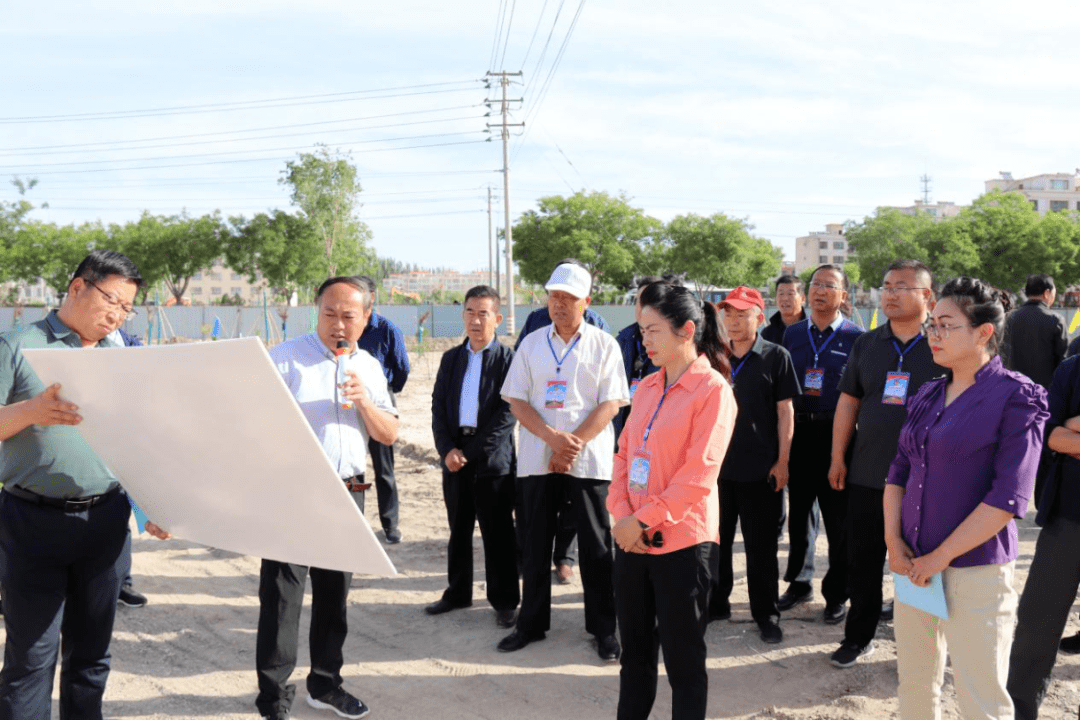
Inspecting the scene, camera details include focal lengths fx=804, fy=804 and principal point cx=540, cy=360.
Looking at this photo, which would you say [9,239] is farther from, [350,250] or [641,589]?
[641,589]

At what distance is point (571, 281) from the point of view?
13.4 feet

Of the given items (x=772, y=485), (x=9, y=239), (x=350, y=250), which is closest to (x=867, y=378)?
(x=772, y=485)

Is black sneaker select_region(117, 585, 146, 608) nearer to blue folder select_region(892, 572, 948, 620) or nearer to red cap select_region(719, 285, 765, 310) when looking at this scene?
red cap select_region(719, 285, 765, 310)

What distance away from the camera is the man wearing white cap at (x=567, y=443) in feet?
13.3

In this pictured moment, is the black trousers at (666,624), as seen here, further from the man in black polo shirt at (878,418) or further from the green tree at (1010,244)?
the green tree at (1010,244)

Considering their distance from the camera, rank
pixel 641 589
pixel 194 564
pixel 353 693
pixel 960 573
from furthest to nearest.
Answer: pixel 194 564, pixel 353 693, pixel 641 589, pixel 960 573

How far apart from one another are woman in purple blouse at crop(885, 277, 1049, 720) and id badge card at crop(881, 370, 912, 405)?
99 centimetres

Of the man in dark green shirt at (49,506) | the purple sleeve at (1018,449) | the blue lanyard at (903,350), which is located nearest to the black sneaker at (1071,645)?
the blue lanyard at (903,350)

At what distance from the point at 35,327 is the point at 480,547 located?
149 inches

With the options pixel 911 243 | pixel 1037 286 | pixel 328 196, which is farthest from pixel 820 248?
pixel 1037 286

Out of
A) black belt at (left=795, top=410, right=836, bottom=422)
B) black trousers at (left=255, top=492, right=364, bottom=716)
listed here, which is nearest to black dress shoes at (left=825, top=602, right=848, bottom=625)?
black belt at (left=795, top=410, right=836, bottom=422)

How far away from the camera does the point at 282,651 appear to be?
126 inches

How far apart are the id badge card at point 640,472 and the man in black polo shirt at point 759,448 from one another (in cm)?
141

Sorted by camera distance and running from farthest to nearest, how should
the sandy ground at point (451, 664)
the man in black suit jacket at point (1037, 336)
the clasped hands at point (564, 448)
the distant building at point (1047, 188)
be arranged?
the distant building at point (1047, 188) → the man in black suit jacket at point (1037, 336) → the clasped hands at point (564, 448) → the sandy ground at point (451, 664)
